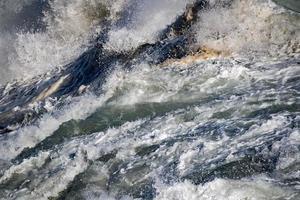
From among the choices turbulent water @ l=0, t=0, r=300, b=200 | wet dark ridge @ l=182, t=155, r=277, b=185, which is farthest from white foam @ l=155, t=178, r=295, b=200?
wet dark ridge @ l=182, t=155, r=277, b=185

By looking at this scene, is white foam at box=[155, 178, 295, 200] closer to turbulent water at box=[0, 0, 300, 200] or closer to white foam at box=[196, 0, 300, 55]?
turbulent water at box=[0, 0, 300, 200]

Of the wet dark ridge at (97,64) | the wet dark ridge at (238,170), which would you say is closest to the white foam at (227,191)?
the wet dark ridge at (238,170)

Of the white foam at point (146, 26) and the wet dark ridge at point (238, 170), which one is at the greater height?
the white foam at point (146, 26)

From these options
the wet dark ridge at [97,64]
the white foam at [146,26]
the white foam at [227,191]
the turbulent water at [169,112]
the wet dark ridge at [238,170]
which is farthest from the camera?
the white foam at [146,26]

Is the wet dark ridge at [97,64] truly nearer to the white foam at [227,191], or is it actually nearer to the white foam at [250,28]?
the white foam at [250,28]

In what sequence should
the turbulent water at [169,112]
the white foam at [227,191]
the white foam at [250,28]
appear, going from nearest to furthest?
1. the white foam at [227,191]
2. the turbulent water at [169,112]
3. the white foam at [250,28]

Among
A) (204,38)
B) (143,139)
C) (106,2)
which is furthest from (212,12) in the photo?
(106,2)

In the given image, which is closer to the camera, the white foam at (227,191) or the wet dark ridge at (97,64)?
the white foam at (227,191)

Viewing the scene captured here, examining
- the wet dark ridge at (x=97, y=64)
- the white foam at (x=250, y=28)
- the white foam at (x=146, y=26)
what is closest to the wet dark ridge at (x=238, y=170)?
the white foam at (x=250, y=28)

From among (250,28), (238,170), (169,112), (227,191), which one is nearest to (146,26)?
(250,28)
